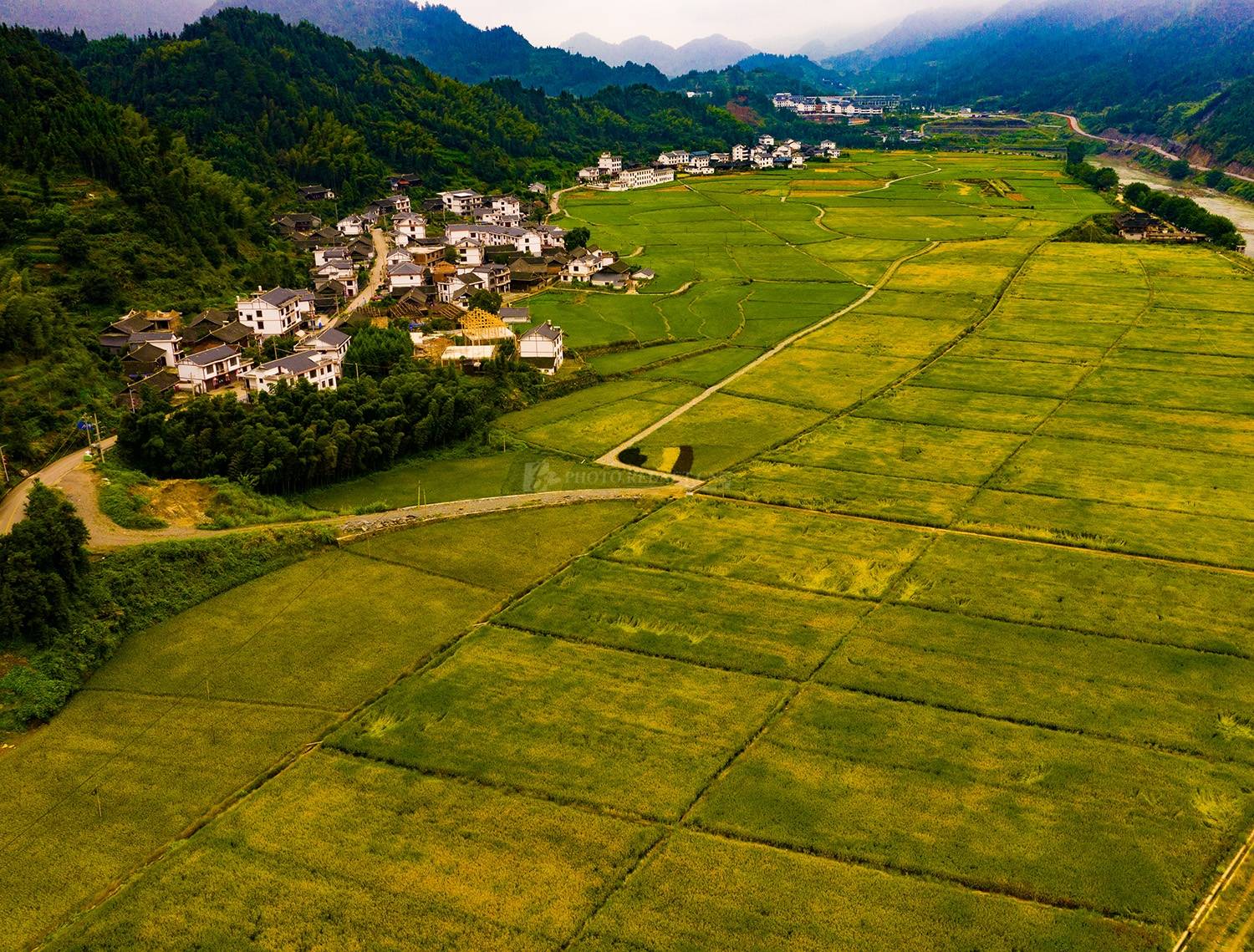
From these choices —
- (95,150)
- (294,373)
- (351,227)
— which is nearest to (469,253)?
(351,227)

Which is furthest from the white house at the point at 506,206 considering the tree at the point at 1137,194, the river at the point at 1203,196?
the river at the point at 1203,196

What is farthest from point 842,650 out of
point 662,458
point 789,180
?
point 789,180

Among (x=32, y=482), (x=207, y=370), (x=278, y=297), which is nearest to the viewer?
(x=32, y=482)

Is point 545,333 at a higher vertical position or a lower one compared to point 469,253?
lower

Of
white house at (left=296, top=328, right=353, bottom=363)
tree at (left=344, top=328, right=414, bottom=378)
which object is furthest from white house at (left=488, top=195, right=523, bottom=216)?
tree at (left=344, top=328, right=414, bottom=378)

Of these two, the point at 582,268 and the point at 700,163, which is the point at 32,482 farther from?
the point at 700,163

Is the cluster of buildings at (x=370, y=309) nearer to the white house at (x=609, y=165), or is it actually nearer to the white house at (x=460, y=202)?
the white house at (x=460, y=202)

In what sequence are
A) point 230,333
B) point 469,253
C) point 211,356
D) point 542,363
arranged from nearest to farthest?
point 211,356
point 230,333
point 542,363
point 469,253

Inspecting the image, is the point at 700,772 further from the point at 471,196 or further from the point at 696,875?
the point at 471,196
